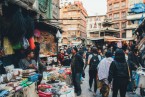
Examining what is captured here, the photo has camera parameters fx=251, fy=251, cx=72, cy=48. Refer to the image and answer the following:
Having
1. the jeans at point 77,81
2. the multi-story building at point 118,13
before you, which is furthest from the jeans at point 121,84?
the multi-story building at point 118,13

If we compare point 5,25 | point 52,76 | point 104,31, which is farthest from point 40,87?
point 104,31

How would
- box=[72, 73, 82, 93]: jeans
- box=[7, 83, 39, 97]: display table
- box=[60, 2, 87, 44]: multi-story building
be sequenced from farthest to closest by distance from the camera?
1. box=[60, 2, 87, 44]: multi-story building
2. box=[72, 73, 82, 93]: jeans
3. box=[7, 83, 39, 97]: display table

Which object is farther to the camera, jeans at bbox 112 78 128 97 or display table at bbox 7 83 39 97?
jeans at bbox 112 78 128 97

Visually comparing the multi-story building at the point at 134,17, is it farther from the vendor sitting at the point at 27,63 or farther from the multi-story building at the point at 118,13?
the vendor sitting at the point at 27,63

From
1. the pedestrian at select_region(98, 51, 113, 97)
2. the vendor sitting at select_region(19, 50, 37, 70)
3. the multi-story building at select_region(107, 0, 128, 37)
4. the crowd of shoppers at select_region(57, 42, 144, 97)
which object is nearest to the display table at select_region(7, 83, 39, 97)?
the vendor sitting at select_region(19, 50, 37, 70)

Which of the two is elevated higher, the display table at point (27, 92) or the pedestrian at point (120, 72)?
the pedestrian at point (120, 72)

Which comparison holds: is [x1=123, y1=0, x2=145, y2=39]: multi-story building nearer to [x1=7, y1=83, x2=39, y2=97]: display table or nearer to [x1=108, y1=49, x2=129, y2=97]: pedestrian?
[x1=108, y1=49, x2=129, y2=97]: pedestrian

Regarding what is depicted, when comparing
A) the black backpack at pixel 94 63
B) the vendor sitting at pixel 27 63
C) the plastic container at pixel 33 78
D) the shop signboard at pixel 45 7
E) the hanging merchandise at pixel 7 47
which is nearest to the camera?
the plastic container at pixel 33 78

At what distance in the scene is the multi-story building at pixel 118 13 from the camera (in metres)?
74.4

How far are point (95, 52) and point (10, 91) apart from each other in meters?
5.38

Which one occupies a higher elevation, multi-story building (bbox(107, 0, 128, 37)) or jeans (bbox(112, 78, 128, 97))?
multi-story building (bbox(107, 0, 128, 37))

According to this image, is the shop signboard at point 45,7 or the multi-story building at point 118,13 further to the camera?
the multi-story building at point 118,13

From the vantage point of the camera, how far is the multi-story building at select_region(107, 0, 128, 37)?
74.4 m

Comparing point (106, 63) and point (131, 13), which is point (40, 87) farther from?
point (131, 13)
